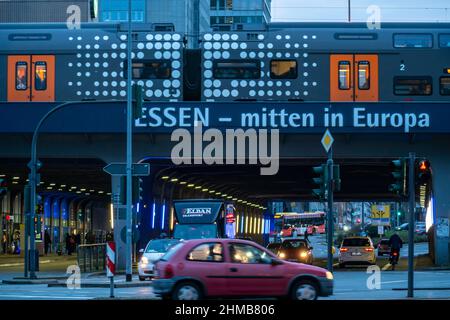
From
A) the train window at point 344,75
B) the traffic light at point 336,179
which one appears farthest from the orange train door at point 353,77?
the traffic light at point 336,179

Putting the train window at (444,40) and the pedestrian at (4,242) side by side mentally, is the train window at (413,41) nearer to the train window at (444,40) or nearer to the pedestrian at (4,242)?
the train window at (444,40)

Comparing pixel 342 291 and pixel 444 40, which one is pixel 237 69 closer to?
pixel 444 40

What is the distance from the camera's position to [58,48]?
42000 mm

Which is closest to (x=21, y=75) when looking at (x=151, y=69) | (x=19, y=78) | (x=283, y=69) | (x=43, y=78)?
(x=19, y=78)

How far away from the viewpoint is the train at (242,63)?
4156 centimetres

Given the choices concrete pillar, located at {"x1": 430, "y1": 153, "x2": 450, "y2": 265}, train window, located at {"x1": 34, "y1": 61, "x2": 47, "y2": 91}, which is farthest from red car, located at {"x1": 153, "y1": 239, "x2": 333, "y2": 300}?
train window, located at {"x1": 34, "y1": 61, "x2": 47, "y2": 91}

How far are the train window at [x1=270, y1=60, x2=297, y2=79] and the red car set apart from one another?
847 inches

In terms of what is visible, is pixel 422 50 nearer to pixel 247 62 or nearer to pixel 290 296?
pixel 247 62

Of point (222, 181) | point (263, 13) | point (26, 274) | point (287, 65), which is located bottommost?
point (26, 274)

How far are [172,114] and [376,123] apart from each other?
342 inches

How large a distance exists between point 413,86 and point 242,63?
7634mm

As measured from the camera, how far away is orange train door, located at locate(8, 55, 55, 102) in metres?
42.0

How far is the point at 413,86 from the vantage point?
42562mm

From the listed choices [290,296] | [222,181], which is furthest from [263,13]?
[290,296]
